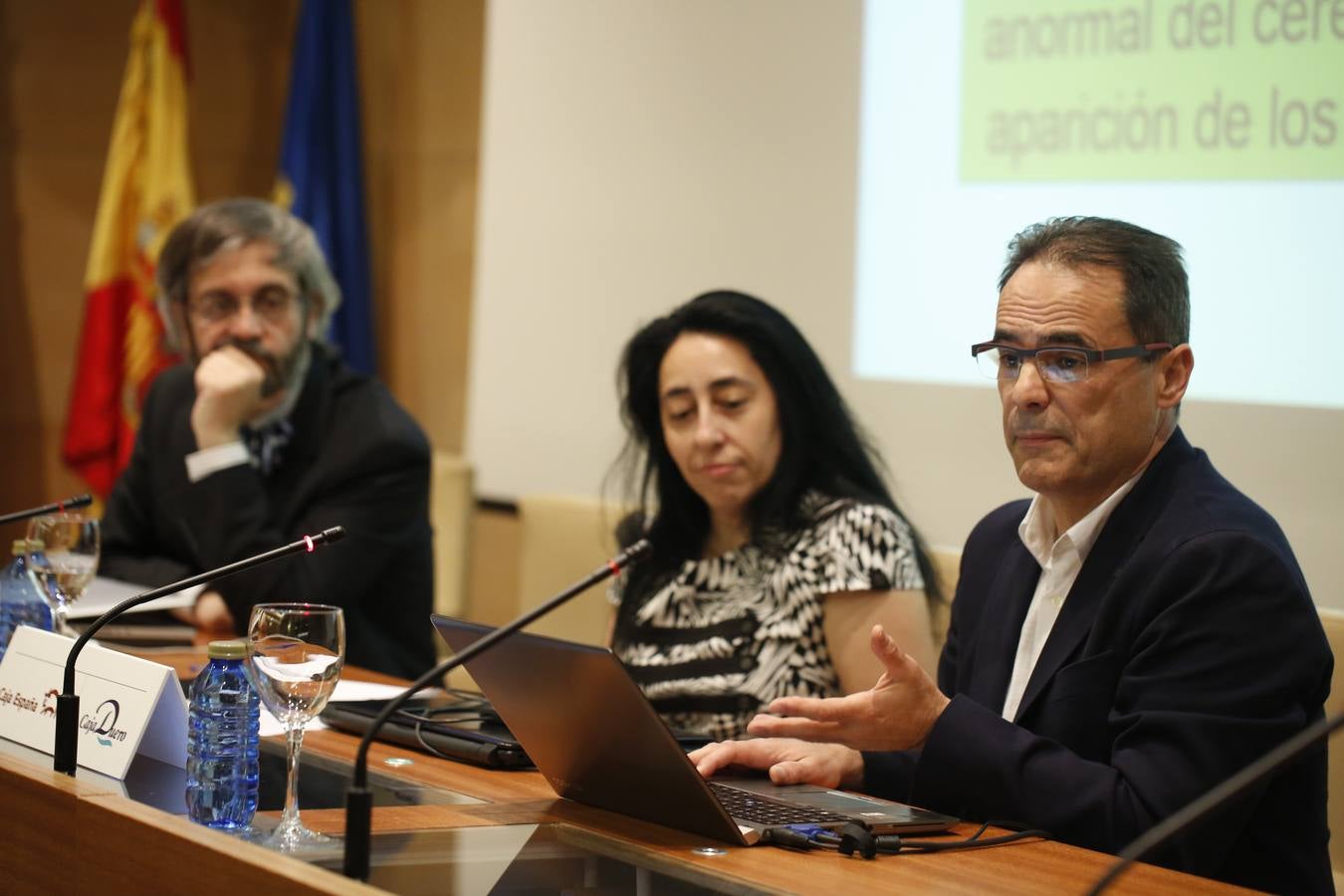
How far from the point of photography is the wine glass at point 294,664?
1.57 m

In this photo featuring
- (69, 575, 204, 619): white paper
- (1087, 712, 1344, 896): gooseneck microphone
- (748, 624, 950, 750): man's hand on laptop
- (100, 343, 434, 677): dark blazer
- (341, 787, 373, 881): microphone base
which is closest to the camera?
(1087, 712, 1344, 896): gooseneck microphone

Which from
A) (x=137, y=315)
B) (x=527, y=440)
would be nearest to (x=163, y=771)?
(x=527, y=440)

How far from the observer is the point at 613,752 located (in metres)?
1.61

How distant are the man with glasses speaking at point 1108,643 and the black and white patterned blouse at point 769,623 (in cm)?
43

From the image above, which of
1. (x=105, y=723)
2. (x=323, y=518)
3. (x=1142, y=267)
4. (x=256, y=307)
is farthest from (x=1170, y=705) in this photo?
(x=256, y=307)

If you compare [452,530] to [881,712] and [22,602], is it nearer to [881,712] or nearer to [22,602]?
[22,602]

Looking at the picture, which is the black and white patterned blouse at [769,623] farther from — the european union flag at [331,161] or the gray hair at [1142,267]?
the european union flag at [331,161]

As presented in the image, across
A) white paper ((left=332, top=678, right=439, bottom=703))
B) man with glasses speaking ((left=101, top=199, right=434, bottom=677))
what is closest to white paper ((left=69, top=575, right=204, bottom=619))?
man with glasses speaking ((left=101, top=199, right=434, bottom=677))

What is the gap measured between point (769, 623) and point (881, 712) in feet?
2.76

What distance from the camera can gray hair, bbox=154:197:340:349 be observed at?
335 cm

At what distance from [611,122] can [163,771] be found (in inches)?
117

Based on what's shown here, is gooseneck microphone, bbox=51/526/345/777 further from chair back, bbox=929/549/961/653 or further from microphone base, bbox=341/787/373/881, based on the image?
chair back, bbox=929/549/961/653

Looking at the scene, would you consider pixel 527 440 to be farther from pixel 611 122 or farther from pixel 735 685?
pixel 735 685

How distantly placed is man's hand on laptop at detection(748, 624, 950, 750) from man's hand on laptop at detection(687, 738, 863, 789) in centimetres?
7
